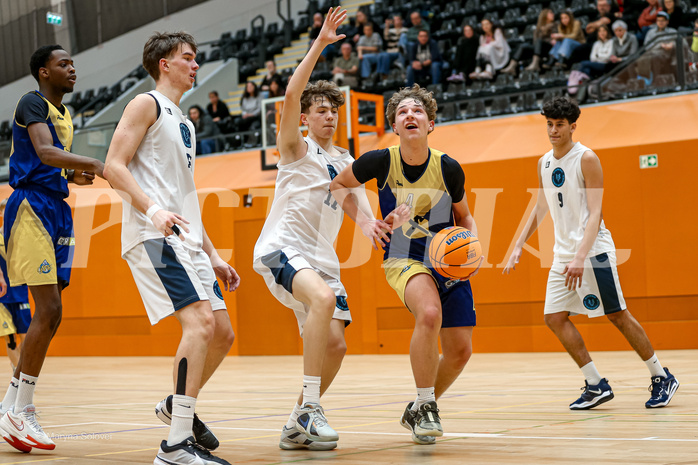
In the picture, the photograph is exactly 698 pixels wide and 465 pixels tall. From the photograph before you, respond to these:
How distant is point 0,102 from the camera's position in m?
21.8

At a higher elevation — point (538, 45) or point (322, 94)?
point (538, 45)

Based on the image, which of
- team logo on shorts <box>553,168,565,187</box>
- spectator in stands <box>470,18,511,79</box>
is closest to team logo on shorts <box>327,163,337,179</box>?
team logo on shorts <box>553,168,565,187</box>

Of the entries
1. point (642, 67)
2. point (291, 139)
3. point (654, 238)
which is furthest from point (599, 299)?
point (642, 67)

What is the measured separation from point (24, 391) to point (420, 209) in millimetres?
2193

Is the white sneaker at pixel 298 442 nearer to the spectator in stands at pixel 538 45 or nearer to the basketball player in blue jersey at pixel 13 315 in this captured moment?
the basketball player in blue jersey at pixel 13 315

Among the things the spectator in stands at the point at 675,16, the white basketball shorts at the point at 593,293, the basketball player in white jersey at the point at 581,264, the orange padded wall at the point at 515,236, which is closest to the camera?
the basketball player in white jersey at the point at 581,264

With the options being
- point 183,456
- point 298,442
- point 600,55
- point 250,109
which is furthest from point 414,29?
point 183,456

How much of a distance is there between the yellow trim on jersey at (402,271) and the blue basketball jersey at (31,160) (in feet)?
5.76

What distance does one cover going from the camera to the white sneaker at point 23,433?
4.07 m

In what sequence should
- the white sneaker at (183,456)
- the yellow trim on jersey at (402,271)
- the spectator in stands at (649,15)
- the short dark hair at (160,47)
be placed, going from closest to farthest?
the white sneaker at (183,456)
the short dark hair at (160,47)
the yellow trim on jersey at (402,271)
the spectator in stands at (649,15)

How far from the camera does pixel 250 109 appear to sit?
15844mm

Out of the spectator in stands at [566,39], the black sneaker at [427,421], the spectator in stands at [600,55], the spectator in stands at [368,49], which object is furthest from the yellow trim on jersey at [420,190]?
the spectator in stands at [368,49]

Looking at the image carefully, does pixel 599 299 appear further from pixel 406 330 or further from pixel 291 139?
pixel 406 330

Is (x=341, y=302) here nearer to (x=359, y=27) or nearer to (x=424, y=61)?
(x=424, y=61)
